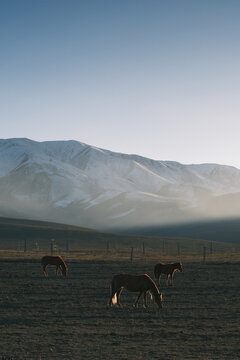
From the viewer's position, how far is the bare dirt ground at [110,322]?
11.5m

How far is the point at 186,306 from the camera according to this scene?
17938 mm

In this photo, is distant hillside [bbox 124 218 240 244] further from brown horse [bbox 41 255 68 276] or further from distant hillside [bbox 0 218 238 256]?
brown horse [bbox 41 255 68 276]

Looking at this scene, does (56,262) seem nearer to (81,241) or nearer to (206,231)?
(81,241)

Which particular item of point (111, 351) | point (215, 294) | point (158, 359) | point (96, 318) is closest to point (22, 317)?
point (96, 318)

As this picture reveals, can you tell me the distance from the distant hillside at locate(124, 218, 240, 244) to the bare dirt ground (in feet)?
275

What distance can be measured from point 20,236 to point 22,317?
2631 inches

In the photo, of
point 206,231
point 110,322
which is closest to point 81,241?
point 206,231

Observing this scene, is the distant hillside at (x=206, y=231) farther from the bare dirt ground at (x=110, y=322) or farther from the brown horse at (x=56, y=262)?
the bare dirt ground at (x=110, y=322)

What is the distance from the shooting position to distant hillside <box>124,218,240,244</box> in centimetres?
10849

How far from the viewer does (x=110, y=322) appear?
14859 millimetres

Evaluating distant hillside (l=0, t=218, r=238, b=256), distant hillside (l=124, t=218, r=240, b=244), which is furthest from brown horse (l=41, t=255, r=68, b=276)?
distant hillside (l=124, t=218, r=240, b=244)

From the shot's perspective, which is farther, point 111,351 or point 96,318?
point 96,318

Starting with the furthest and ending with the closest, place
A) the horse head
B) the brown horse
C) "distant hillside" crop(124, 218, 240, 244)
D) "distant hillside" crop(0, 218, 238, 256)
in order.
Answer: "distant hillside" crop(124, 218, 240, 244) → "distant hillside" crop(0, 218, 238, 256) → the brown horse → the horse head

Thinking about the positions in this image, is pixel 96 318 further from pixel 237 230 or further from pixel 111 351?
Answer: pixel 237 230
